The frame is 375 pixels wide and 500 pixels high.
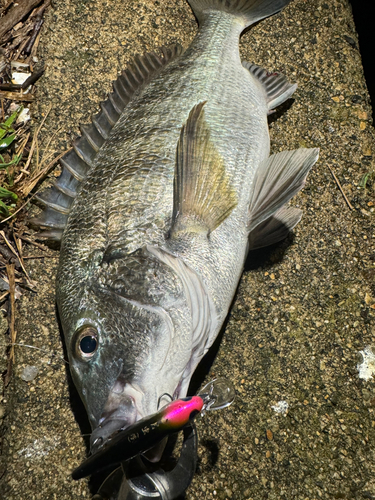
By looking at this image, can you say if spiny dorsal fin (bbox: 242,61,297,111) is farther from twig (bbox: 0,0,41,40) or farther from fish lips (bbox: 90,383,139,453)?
fish lips (bbox: 90,383,139,453)

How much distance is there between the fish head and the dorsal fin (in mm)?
559

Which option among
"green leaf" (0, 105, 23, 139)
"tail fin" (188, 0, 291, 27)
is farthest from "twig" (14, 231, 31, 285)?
"tail fin" (188, 0, 291, 27)

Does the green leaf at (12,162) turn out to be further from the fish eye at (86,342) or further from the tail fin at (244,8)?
the tail fin at (244,8)

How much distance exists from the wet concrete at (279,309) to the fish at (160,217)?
1.28ft

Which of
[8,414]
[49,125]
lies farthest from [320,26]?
[8,414]

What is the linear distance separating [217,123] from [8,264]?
149 centimetres

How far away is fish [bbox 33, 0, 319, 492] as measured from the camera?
1.85 metres

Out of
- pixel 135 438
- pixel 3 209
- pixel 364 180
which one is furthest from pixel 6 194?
pixel 364 180

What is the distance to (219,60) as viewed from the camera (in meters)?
2.93

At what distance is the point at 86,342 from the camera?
1.89m

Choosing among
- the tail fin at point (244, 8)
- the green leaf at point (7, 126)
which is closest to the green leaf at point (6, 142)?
the green leaf at point (7, 126)

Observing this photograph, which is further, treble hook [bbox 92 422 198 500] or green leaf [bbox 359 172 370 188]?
green leaf [bbox 359 172 370 188]

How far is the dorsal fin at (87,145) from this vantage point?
8.19ft

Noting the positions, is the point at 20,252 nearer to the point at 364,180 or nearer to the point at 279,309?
the point at 279,309
